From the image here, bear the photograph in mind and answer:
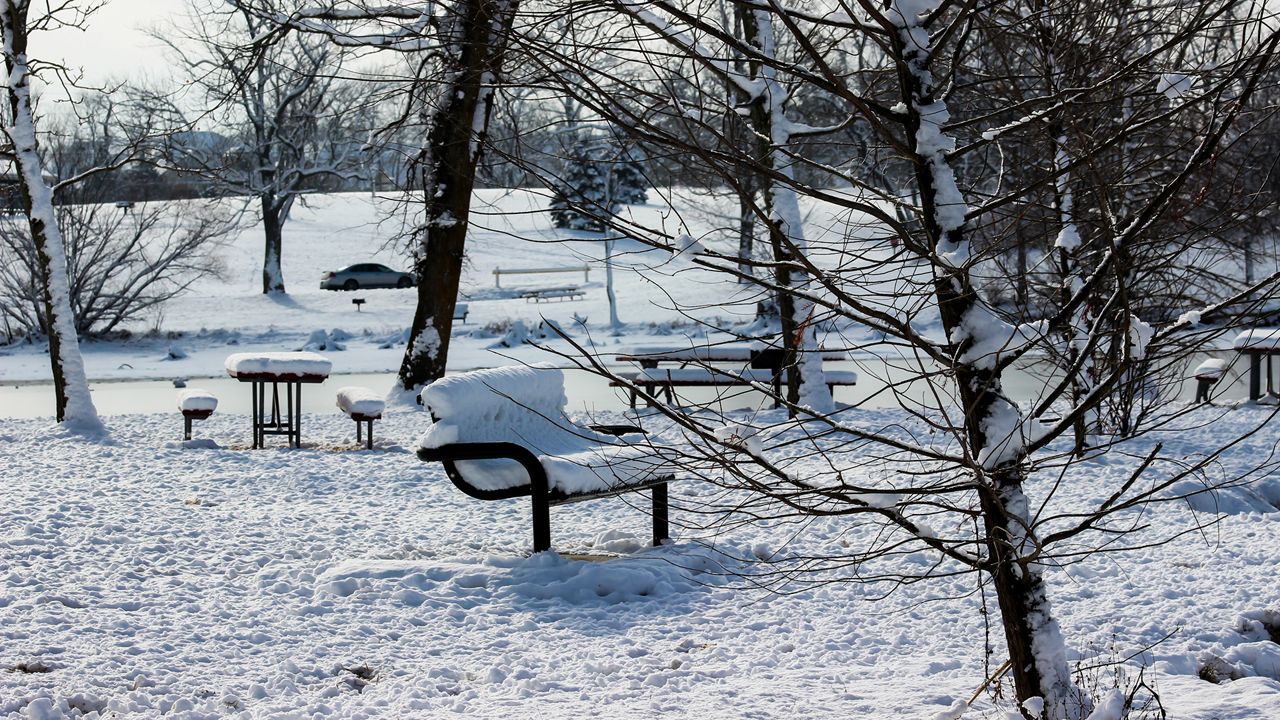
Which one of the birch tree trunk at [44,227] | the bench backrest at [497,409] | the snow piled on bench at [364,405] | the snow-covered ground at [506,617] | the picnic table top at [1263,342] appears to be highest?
the birch tree trunk at [44,227]

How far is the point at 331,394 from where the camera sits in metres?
16.0

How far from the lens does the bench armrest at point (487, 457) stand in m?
5.23

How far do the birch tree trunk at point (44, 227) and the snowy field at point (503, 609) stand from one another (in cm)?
342

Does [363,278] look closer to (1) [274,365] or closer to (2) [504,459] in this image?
(1) [274,365]

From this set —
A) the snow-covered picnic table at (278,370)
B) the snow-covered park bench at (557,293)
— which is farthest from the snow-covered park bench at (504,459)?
the snow-covered park bench at (557,293)

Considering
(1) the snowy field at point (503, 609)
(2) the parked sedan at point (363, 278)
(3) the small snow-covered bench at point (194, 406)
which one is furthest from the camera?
(2) the parked sedan at point (363, 278)

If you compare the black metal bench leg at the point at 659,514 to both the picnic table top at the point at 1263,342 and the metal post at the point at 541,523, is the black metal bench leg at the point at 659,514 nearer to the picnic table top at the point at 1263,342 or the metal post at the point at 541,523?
the metal post at the point at 541,523

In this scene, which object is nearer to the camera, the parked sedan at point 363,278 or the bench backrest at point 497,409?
the bench backrest at point 497,409

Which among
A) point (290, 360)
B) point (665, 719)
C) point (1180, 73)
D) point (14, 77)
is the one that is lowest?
point (665, 719)

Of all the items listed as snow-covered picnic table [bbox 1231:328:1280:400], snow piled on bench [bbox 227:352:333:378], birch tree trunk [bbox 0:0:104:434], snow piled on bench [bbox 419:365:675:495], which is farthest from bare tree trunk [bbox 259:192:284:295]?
snow piled on bench [bbox 419:365:675:495]

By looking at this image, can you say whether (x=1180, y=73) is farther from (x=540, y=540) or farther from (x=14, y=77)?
(x=14, y=77)

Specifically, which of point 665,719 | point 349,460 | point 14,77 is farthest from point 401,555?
point 14,77

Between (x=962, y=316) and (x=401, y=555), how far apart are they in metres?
3.76

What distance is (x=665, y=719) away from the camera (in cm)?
352
